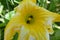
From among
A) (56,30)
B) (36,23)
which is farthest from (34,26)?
(56,30)

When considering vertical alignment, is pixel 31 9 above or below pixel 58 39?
above

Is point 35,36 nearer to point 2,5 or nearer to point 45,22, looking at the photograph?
point 45,22

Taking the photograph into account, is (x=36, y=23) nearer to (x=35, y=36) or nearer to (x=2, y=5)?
(x=35, y=36)

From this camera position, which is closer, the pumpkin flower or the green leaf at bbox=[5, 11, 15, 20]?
the pumpkin flower

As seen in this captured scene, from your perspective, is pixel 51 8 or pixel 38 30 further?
pixel 51 8

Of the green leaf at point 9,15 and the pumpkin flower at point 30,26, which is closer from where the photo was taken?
the pumpkin flower at point 30,26

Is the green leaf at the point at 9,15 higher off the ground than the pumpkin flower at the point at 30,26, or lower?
lower

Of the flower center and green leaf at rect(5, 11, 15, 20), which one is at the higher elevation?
the flower center

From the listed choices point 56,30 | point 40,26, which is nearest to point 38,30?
point 40,26
